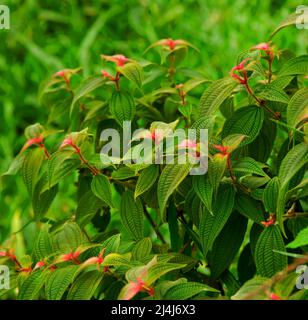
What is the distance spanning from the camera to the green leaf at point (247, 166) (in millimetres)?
1318

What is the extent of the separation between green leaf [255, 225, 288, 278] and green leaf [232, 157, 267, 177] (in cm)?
11

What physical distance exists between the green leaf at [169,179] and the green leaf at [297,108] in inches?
7.8

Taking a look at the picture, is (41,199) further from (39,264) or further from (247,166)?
(247,166)

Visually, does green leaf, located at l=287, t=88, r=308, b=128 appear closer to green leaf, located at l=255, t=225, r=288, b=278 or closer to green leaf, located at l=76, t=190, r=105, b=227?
green leaf, located at l=255, t=225, r=288, b=278

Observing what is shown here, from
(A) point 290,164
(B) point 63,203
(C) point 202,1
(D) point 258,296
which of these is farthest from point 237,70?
(C) point 202,1

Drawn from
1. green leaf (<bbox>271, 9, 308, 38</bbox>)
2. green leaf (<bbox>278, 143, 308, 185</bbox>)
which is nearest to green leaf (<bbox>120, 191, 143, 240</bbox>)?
green leaf (<bbox>278, 143, 308, 185</bbox>)

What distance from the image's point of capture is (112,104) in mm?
1573

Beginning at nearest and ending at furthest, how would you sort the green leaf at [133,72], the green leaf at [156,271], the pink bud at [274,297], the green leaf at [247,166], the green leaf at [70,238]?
the pink bud at [274,297] < the green leaf at [156,271] < the green leaf at [247,166] < the green leaf at [70,238] < the green leaf at [133,72]

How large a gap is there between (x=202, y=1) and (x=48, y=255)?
2705 millimetres

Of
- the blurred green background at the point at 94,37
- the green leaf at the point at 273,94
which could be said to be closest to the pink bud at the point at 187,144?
the green leaf at the point at 273,94

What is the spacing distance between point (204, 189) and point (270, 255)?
170mm

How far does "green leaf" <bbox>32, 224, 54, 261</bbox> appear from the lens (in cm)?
145

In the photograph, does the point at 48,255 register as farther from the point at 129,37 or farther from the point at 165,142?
the point at 129,37

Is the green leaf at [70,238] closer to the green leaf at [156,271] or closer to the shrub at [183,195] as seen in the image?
the shrub at [183,195]
